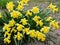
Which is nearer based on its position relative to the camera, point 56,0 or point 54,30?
point 54,30

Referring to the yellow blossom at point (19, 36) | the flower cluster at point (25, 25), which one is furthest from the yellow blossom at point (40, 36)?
the yellow blossom at point (19, 36)

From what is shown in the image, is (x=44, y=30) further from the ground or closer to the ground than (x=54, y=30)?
further from the ground

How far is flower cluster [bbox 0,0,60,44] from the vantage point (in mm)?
4770

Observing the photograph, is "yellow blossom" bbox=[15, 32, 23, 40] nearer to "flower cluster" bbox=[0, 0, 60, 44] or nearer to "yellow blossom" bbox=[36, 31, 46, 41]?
"flower cluster" bbox=[0, 0, 60, 44]

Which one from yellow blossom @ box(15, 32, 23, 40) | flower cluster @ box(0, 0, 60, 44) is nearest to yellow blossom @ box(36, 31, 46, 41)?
flower cluster @ box(0, 0, 60, 44)

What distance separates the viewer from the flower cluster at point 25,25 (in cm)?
477

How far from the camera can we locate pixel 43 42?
5.14 meters

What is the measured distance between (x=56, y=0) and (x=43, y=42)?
257 cm

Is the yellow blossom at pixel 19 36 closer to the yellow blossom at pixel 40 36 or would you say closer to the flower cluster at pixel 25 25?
the flower cluster at pixel 25 25

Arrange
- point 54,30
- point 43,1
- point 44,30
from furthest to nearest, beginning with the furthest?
point 43,1 → point 54,30 → point 44,30

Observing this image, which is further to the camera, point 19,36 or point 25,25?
point 25,25

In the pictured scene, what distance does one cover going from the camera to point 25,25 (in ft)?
16.5

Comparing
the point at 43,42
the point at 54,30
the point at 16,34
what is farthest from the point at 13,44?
the point at 54,30

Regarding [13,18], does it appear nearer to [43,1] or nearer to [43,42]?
[43,42]
